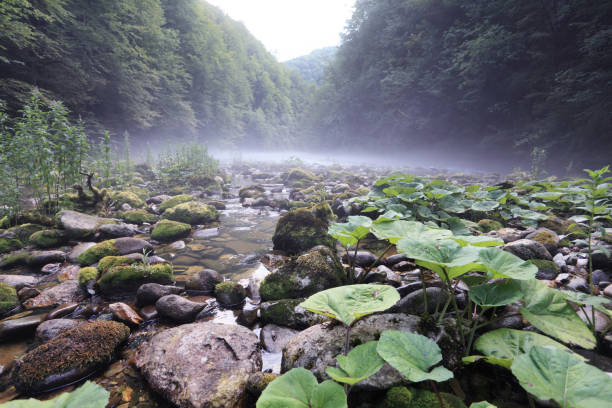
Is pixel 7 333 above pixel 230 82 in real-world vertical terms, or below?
below

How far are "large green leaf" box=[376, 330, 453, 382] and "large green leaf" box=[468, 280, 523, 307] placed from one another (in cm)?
39

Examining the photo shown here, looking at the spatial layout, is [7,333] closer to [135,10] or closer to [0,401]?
[0,401]

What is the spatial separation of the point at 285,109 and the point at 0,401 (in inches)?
2516

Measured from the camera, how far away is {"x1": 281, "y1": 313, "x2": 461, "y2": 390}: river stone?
1293 mm

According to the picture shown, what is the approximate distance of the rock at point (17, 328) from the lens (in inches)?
79.7

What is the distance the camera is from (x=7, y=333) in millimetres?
2029

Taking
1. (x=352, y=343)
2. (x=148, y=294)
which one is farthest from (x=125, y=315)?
(x=352, y=343)

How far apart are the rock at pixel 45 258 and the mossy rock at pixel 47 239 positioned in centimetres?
55

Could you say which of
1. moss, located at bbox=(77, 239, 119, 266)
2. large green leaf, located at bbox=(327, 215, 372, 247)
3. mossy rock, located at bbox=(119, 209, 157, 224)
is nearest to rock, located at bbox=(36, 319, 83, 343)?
moss, located at bbox=(77, 239, 119, 266)

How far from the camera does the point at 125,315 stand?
2248 mm

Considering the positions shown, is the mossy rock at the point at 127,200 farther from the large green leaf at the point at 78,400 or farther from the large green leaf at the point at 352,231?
the large green leaf at the point at 78,400

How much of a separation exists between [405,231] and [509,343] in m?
0.88

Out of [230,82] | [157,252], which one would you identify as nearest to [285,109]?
[230,82]

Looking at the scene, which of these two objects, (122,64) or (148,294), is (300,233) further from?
(122,64)
